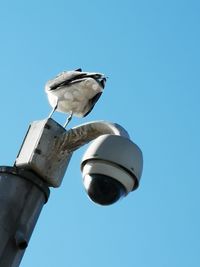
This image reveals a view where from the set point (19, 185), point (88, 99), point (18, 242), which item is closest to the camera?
point (18, 242)

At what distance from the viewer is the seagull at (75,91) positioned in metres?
3.69

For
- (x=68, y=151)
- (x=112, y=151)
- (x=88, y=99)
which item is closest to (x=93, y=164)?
(x=112, y=151)

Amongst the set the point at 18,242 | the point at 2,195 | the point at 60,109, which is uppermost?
the point at 60,109

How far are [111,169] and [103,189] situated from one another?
0.11 m

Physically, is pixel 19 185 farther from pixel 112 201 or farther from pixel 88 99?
pixel 88 99

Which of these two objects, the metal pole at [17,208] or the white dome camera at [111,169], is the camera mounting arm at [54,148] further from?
the white dome camera at [111,169]

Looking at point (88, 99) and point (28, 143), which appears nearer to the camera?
point (28, 143)

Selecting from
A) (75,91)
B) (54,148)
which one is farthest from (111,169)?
(75,91)

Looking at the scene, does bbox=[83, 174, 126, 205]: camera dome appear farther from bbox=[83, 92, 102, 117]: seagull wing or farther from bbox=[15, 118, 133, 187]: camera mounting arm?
bbox=[83, 92, 102, 117]: seagull wing

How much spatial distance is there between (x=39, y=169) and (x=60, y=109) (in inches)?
22.7

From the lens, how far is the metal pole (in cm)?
303

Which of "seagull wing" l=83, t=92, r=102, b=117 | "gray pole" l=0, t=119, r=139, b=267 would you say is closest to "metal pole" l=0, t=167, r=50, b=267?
"gray pole" l=0, t=119, r=139, b=267

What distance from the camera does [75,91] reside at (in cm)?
372

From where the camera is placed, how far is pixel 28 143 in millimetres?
3447
